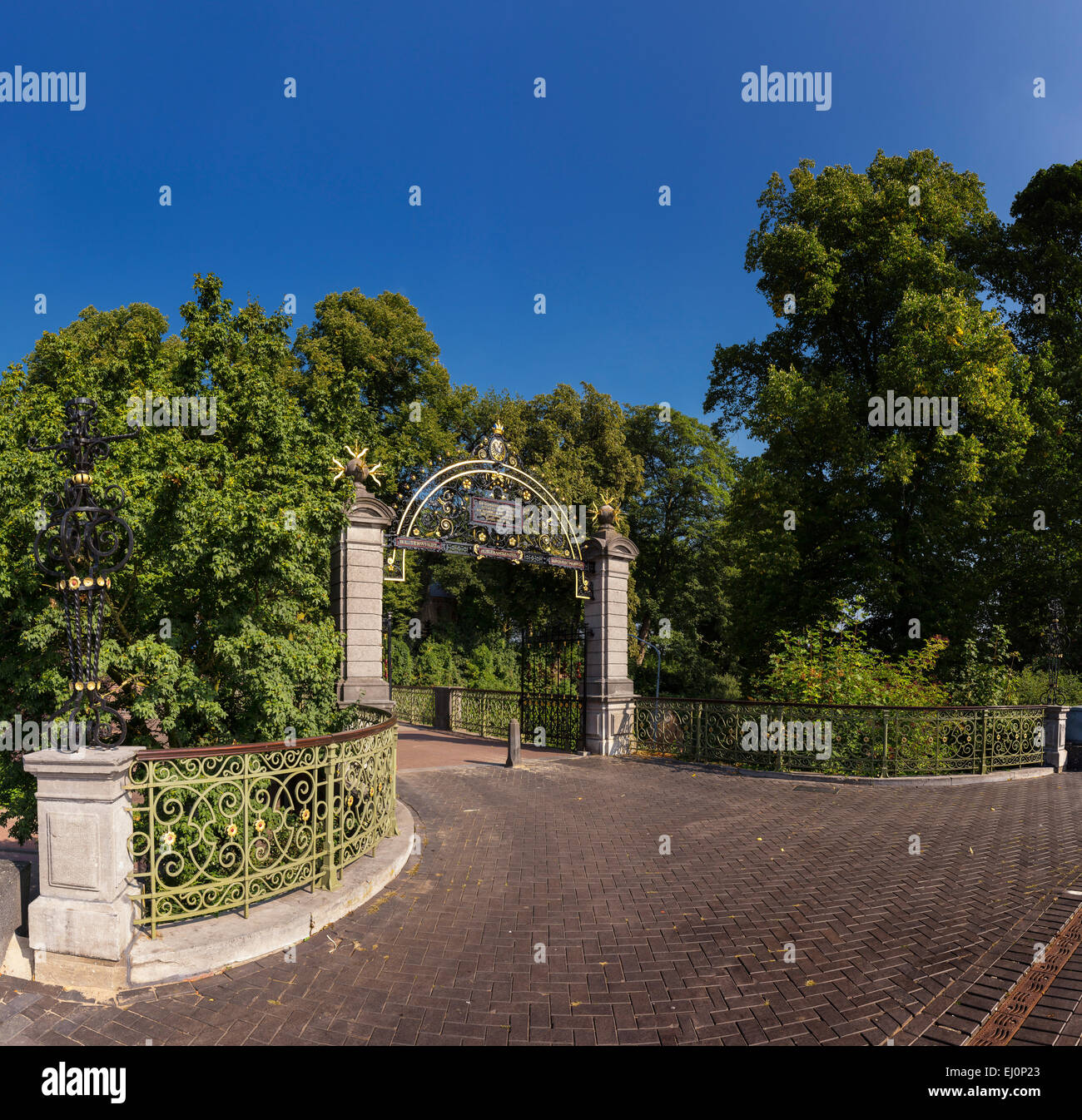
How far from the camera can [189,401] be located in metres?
7.31

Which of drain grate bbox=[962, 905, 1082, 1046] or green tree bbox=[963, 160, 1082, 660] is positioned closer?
drain grate bbox=[962, 905, 1082, 1046]

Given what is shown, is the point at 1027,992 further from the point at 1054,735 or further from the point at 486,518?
the point at 1054,735

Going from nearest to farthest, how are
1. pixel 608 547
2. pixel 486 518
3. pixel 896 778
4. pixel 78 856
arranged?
pixel 78 856, pixel 896 778, pixel 486 518, pixel 608 547

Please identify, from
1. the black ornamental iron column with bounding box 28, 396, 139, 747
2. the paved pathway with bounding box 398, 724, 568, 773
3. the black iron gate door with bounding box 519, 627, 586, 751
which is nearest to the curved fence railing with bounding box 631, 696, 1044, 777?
the black iron gate door with bounding box 519, 627, 586, 751

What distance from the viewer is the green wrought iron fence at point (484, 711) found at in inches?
639

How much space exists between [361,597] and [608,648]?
5590mm

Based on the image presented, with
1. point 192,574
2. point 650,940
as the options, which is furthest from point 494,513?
point 650,940

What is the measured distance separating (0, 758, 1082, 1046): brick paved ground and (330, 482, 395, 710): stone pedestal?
9.04 ft

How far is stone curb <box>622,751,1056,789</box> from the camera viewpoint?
1072cm

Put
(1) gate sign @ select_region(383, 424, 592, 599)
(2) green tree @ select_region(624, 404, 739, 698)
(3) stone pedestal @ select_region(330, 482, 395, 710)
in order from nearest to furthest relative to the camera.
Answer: (3) stone pedestal @ select_region(330, 482, 395, 710) → (1) gate sign @ select_region(383, 424, 592, 599) → (2) green tree @ select_region(624, 404, 739, 698)

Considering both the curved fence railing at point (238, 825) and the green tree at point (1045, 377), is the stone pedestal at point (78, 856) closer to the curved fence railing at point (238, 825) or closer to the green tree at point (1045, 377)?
the curved fence railing at point (238, 825)

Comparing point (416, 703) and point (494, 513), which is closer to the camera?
point (494, 513)

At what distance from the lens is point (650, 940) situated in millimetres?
4770

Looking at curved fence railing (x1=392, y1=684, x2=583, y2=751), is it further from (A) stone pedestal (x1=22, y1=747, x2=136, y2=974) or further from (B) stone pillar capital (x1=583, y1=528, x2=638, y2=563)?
(A) stone pedestal (x1=22, y1=747, x2=136, y2=974)
